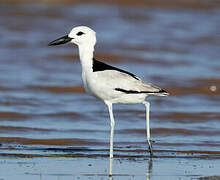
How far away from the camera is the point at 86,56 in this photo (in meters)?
10.8

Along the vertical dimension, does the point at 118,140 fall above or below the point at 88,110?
below

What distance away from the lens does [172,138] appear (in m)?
12.3

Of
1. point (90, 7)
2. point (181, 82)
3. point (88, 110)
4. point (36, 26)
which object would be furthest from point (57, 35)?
point (88, 110)

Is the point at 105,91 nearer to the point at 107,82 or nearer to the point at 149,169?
the point at 107,82

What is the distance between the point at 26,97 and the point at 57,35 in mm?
9489

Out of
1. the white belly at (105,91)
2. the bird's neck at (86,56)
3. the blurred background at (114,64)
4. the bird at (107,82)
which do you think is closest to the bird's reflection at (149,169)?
the bird at (107,82)

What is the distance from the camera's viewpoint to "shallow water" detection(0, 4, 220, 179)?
1187 cm

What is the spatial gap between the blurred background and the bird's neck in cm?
139

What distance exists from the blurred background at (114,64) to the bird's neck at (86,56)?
1.39m

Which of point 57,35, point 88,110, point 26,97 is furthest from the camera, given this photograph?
point 57,35

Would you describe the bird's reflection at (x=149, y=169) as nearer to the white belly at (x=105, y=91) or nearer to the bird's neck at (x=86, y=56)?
the white belly at (x=105, y=91)

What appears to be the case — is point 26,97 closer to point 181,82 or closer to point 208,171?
point 181,82

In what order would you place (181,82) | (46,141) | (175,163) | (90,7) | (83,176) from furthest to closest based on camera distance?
(90,7)
(181,82)
(46,141)
(175,163)
(83,176)

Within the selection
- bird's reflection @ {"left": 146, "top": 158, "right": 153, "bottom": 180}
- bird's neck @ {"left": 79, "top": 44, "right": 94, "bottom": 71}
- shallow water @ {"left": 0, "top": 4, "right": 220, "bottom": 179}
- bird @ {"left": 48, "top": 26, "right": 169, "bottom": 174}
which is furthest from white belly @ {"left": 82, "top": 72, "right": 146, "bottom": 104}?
bird's reflection @ {"left": 146, "top": 158, "right": 153, "bottom": 180}
